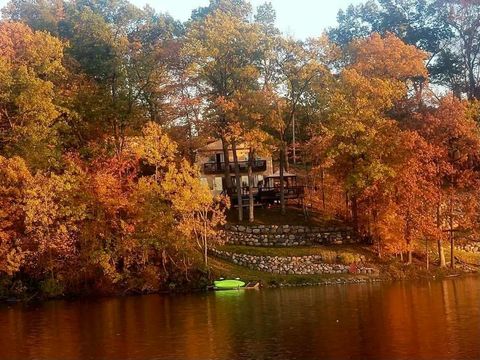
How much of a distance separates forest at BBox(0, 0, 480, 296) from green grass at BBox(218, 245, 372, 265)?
2.22 m

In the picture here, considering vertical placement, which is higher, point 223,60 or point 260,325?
point 223,60

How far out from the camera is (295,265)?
150 feet

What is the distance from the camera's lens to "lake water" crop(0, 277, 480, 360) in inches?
848

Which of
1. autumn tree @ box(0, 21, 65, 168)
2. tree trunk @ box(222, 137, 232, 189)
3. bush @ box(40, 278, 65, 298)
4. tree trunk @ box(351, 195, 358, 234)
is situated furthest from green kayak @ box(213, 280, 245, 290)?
autumn tree @ box(0, 21, 65, 168)

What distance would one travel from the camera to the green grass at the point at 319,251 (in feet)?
152

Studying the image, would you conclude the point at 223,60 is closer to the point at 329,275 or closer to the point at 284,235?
the point at 284,235

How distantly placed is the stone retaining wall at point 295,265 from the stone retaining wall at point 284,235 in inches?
147

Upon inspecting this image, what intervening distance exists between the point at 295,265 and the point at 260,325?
62.0ft

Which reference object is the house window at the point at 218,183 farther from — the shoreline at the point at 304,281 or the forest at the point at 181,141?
the shoreline at the point at 304,281

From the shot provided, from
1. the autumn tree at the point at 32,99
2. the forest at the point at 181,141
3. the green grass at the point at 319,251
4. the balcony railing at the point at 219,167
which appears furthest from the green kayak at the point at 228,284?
the balcony railing at the point at 219,167

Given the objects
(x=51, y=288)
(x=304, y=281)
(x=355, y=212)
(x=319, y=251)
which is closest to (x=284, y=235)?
(x=319, y=251)

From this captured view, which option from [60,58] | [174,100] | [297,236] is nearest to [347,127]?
[297,236]

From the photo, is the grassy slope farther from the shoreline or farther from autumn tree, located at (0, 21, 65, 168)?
autumn tree, located at (0, 21, 65, 168)

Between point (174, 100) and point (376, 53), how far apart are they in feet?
63.7
